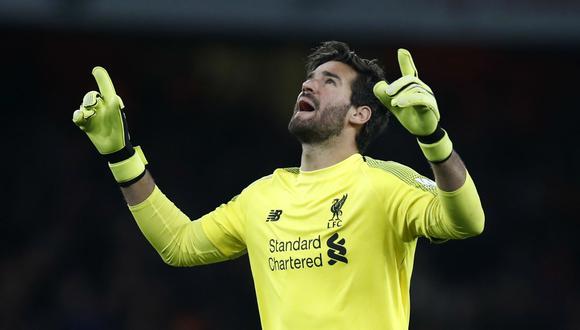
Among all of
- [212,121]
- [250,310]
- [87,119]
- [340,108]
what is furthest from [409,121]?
[212,121]

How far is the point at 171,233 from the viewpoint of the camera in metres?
4.72

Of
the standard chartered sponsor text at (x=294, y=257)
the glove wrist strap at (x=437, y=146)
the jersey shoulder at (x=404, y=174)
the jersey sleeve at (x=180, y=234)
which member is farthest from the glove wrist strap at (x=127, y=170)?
the glove wrist strap at (x=437, y=146)

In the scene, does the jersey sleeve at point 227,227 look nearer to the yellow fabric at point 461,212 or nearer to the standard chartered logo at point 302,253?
the standard chartered logo at point 302,253

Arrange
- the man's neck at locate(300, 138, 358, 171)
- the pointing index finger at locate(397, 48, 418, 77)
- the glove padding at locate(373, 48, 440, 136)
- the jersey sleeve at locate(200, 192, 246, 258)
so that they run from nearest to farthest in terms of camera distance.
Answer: the glove padding at locate(373, 48, 440, 136) → the pointing index finger at locate(397, 48, 418, 77) → the man's neck at locate(300, 138, 358, 171) → the jersey sleeve at locate(200, 192, 246, 258)

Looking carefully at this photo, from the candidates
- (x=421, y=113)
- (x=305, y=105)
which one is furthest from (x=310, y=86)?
(x=421, y=113)

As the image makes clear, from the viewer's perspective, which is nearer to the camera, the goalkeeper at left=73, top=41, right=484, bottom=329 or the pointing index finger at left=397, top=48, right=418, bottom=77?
the goalkeeper at left=73, top=41, right=484, bottom=329

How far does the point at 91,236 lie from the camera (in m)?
9.83

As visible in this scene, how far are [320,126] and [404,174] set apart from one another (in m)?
0.48

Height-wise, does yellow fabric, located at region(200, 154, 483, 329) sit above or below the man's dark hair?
below

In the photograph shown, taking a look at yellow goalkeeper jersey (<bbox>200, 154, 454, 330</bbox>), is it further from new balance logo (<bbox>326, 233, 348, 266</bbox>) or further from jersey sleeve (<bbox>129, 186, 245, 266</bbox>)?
jersey sleeve (<bbox>129, 186, 245, 266</bbox>)

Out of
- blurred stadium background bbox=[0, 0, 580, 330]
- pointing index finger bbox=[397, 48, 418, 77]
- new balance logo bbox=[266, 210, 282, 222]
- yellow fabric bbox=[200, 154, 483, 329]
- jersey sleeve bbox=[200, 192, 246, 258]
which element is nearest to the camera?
pointing index finger bbox=[397, 48, 418, 77]

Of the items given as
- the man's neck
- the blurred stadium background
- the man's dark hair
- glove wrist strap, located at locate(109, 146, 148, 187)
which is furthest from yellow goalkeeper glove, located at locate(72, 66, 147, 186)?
the blurred stadium background

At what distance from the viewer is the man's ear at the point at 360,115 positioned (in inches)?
182

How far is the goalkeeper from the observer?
150 inches
